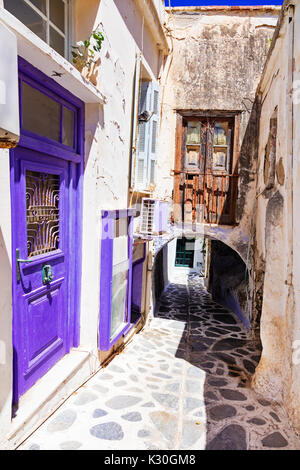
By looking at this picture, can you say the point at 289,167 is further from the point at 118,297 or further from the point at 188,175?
the point at 188,175

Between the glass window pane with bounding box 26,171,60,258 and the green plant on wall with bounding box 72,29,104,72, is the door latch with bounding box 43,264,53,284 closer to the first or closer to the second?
the glass window pane with bounding box 26,171,60,258

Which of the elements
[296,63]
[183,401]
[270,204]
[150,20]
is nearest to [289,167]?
[270,204]

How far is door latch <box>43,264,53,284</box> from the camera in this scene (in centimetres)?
345

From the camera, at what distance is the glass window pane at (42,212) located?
325cm

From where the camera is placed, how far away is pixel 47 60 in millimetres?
2863

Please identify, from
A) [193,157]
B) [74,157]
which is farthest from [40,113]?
[193,157]

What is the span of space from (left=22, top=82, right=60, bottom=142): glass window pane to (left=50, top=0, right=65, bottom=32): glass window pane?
0.95 meters

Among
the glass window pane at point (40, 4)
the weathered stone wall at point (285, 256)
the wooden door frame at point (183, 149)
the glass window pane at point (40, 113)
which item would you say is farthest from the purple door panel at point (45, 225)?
the wooden door frame at point (183, 149)

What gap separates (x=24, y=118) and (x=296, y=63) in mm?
3192

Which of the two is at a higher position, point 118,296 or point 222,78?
point 222,78

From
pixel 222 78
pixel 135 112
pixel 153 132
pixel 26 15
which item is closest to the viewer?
pixel 26 15

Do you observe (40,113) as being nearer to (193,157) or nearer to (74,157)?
(74,157)

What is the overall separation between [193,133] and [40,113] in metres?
5.14

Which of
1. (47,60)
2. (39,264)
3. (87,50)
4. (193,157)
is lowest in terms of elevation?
(39,264)
